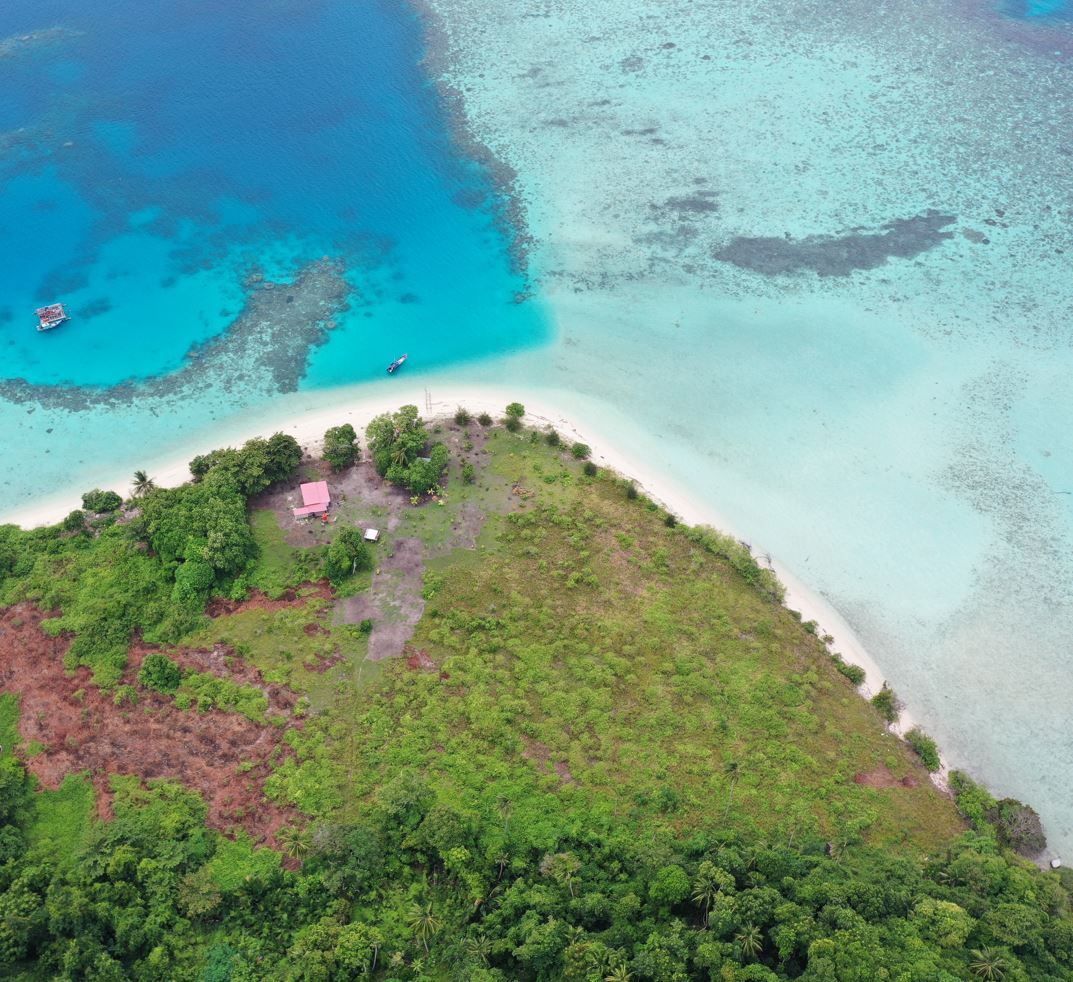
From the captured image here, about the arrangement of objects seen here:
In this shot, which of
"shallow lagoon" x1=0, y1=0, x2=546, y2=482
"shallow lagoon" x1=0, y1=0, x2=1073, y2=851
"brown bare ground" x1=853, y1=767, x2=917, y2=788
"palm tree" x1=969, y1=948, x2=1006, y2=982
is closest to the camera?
"palm tree" x1=969, y1=948, x2=1006, y2=982

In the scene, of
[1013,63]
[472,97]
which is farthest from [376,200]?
[1013,63]

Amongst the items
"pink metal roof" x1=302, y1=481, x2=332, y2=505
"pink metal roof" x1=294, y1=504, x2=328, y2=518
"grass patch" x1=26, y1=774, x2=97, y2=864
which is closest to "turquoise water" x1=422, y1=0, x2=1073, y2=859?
"pink metal roof" x1=302, y1=481, x2=332, y2=505

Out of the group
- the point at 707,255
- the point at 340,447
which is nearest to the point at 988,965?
the point at 340,447

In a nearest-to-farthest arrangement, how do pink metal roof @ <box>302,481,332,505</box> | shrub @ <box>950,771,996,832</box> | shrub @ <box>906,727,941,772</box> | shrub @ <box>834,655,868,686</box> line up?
shrub @ <box>950,771,996,832</box>, shrub @ <box>906,727,941,772</box>, shrub @ <box>834,655,868,686</box>, pink metal roof @ <box>302,481,332,505</box>

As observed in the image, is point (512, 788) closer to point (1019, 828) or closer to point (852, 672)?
point (852, 672)

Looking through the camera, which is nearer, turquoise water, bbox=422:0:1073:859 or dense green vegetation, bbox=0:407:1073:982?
dense green vegetation, bbox=0:407:1073:982

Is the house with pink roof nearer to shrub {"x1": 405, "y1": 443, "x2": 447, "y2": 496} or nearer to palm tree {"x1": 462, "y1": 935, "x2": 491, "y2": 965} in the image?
shrub {"x1": 405, "y1": 443, "x2": 447, "y2": 496}
